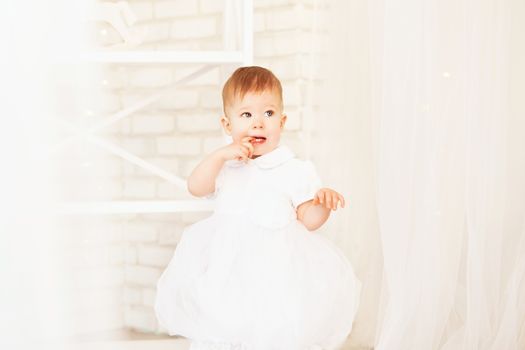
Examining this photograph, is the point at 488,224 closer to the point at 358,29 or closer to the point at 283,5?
the point at 358,29

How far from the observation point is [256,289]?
1401 millimetres

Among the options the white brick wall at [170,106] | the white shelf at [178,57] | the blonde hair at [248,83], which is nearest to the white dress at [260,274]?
the blonde hair at [248,83]

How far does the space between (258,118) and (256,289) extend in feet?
1.22

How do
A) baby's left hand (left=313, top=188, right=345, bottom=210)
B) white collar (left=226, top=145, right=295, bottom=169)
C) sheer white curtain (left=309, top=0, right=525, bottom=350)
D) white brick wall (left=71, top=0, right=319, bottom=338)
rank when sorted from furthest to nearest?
white brick wall (left=71, top=0, right=319, bottom=338)
white collar (left=226, top=145, right=295, bottom=169)
baby's left hand (left=313, top=188, right=345, bottom=210)
sheer white curtain (left=309, top=0, right=525, bottom=350)

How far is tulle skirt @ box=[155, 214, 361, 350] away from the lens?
139 centimetres

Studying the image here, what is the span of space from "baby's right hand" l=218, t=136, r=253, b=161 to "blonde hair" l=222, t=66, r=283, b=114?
0.36ft

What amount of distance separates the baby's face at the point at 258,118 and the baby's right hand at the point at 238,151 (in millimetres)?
41

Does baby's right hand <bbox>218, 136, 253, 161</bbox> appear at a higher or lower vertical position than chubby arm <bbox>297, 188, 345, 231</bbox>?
higher

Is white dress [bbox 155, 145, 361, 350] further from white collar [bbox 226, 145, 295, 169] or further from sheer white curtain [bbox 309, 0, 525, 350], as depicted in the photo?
sheer white curtain [bbox 309, 0, 525, 350]

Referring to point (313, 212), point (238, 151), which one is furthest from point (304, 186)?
point (238, 151)

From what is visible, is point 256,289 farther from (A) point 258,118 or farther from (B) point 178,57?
(B) point 178,57

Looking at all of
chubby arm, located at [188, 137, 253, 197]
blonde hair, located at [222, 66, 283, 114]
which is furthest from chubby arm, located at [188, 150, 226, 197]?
blonde hair, located at [222, 66, 283, 114]

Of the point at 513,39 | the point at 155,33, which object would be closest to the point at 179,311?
the point at 513,39

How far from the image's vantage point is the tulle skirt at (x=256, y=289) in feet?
4.57
